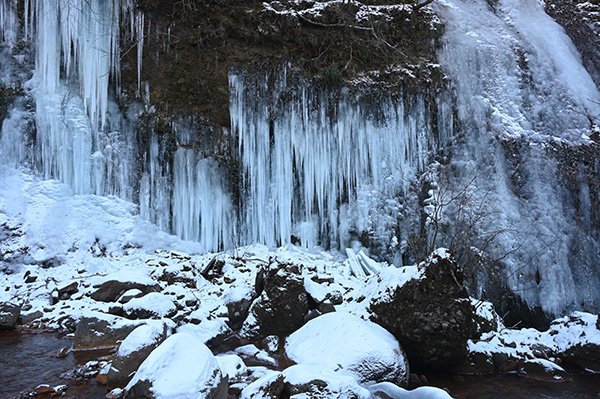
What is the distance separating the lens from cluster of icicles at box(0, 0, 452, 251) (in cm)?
954

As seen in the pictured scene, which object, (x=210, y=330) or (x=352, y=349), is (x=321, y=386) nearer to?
(x=352, y=349)

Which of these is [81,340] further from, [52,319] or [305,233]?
[305,233]

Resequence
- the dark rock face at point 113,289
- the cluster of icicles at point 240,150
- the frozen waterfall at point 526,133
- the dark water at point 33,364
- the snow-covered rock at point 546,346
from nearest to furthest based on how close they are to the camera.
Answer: the dark water at point 33,364 → the snow-covered rock at point 546,346 → the dark rock face at point 113,289 → the cluster of icicles at point 240,150 → the frozen waterfall at point 526,133

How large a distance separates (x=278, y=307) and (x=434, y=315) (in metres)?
2.40

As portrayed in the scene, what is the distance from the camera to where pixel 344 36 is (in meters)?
11.4

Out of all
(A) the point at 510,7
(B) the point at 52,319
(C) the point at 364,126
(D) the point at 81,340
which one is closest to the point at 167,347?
(D) the point at 81,340

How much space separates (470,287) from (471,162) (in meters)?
3.49

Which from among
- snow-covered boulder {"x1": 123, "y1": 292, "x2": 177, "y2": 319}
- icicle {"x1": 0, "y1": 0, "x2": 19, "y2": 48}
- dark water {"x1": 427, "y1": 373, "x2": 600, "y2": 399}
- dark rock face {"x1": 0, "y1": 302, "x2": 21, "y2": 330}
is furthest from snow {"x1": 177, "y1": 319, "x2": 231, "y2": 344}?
icicle {"x1": 0, "y1": 0, "x2": 19, "y2": 48}

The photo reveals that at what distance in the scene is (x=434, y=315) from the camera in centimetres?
570

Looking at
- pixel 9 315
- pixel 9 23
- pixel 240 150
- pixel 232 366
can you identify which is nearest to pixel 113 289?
pixel 9 315

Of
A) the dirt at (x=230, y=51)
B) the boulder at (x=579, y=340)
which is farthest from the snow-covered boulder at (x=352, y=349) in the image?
the dirt at (x=230, y=51)

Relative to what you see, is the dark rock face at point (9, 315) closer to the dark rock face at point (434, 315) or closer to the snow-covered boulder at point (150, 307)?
the snow-covered boulder at point (150, 307)

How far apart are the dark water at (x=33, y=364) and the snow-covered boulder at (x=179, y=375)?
0.97 meters

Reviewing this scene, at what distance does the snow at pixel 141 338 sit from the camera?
15.8 ft
